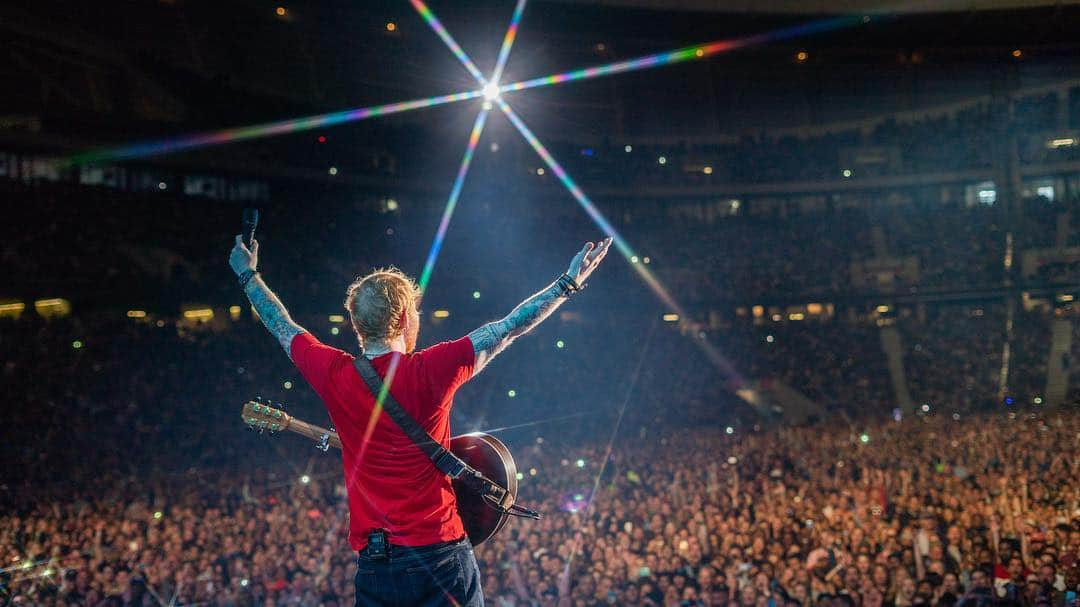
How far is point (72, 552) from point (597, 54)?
22.8 m

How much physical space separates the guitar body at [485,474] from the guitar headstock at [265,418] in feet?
2.07

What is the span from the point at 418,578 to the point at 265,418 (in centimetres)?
94

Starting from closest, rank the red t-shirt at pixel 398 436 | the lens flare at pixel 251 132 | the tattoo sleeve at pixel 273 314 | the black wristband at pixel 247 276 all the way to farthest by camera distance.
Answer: the red t-shirt at pixel 398 436, the tattoo sleeve at pixel 273 314, the black wristband at pixel 247 276, the lens flare at pixel 251 132

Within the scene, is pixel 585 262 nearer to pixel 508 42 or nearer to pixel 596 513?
pixel 596 513

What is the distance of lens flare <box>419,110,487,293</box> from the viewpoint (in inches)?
1015

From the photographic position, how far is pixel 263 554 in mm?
9750

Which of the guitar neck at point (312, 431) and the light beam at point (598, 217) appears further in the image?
the light beam at point (598, 217)

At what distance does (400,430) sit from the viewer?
2.27 m

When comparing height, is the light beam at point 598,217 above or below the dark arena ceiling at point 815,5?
below

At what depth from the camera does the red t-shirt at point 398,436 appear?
2.24m

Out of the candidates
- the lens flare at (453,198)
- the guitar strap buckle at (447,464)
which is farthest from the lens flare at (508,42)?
the guitar strap buckle at (447,464)

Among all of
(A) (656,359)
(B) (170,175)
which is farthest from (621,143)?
(B) (170,175)

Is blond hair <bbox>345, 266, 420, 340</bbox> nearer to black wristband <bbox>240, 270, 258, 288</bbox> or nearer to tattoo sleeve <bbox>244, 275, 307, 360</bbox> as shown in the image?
tattoo sleeve <bbox>244, 275, 307, 360</bbox>

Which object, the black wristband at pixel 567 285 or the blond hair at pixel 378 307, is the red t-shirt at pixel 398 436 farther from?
the black wristband at pixel 567 285
